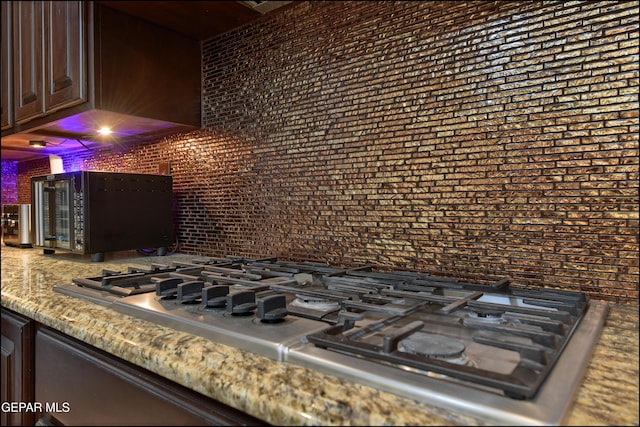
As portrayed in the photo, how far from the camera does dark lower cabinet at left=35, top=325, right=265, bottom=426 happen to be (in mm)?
601

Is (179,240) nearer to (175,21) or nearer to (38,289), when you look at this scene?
(38,289)

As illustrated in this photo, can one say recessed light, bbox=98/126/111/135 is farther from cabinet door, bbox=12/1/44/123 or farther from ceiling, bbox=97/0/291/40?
ceiling, bbox=97/0/291/40

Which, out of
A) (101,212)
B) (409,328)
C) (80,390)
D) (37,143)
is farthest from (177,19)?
(409,328)

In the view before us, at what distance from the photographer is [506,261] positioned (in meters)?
1.03

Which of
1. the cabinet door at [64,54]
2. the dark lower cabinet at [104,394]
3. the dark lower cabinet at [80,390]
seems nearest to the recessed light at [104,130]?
the cabinet door at [64,54]

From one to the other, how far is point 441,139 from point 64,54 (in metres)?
1.50

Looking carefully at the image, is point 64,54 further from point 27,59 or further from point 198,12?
point 198,12

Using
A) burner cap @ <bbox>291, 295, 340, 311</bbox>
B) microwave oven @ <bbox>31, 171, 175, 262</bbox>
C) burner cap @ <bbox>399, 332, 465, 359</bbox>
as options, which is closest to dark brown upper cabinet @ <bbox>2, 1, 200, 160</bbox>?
microwave oven @ <bbox>31, 171, 175, 262</bbox>

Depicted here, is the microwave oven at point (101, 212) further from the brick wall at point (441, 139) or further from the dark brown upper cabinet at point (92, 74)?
the brick wall at point (441, 139)

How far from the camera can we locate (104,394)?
76cm

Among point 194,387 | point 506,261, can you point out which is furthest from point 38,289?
point 506,261

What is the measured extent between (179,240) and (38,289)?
2.80 feet

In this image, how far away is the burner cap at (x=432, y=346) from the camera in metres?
0.53

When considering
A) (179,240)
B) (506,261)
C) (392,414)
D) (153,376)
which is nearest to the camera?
(392,414)
